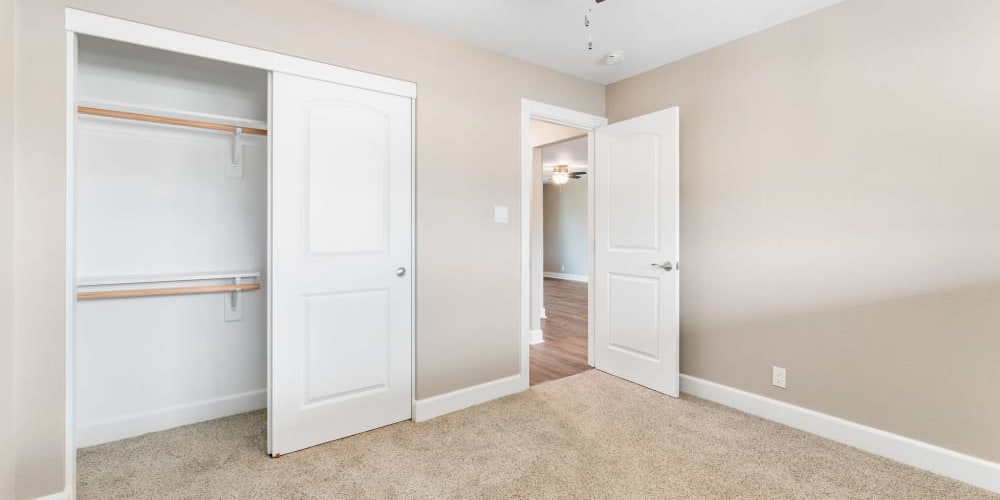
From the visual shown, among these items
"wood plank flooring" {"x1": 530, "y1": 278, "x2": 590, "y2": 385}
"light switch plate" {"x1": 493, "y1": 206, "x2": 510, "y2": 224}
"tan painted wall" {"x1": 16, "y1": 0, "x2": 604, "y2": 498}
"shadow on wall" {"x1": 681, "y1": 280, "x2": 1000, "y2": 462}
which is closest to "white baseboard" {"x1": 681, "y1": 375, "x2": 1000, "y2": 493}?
"shadow on wall" {"x1": 681, "y1": 280, "x2": 1000, "y2": 462}

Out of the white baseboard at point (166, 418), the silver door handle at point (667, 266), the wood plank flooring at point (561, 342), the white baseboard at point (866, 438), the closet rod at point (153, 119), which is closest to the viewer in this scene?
the white baseboard at point (866, 438)

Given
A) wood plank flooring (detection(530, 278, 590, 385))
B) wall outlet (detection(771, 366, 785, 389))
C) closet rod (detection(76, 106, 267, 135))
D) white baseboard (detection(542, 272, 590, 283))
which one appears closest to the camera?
closet rod (detection(76, 106, 267, 135))

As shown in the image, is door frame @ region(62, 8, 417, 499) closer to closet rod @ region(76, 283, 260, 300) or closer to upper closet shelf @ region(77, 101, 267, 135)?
upper closet shelf @ region(77, 101, 267, 135)

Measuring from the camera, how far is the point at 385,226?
254 cm

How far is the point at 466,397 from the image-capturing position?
2844 mm

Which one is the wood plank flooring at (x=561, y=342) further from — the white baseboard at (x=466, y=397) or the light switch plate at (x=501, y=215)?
the light switch plate at (x=501, y=215)

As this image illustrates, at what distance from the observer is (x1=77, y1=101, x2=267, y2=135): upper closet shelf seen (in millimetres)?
2207

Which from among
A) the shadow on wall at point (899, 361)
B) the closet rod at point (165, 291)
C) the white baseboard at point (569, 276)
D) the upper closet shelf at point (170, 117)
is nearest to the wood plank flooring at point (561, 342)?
the shadow on wall at point (899, 361)

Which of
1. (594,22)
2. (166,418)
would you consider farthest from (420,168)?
(166,418)

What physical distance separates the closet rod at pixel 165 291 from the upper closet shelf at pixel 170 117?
929mm

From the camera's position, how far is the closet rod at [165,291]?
2264mm

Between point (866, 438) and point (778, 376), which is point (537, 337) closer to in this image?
point (778, 376)

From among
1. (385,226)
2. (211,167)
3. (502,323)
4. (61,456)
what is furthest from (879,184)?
(61,456)

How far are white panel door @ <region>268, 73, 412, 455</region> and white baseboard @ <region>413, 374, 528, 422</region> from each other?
0.12 metres
